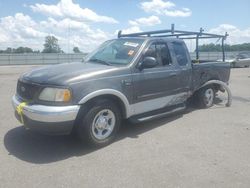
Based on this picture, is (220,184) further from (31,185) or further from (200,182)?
(31,185)

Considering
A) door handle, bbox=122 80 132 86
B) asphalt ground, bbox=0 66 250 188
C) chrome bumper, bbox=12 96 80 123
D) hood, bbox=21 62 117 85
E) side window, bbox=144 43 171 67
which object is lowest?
asphalt ground, bbox=0 66 250 188

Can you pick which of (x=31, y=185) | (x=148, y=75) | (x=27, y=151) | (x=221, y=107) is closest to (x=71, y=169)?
(x=31, y=185)

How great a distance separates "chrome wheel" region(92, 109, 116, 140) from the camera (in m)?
4.85

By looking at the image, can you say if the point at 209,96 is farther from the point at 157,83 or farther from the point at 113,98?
the point at 113,98

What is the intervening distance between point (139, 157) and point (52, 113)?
1501 millimetres

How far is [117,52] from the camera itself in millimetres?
5730

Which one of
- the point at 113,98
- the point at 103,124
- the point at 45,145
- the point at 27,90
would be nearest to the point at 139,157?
the point at 103,124

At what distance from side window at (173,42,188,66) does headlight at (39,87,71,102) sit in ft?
9.95

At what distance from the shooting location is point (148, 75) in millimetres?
5547

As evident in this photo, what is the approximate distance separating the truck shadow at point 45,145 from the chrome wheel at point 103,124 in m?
0.28

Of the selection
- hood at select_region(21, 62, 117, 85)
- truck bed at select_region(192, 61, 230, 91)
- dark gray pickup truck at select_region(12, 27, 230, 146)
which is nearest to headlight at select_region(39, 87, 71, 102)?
dark gray pickup truck at select_region(12, 27, 230, 146)

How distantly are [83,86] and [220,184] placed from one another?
2.41 m

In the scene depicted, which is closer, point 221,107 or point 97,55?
point 97,55

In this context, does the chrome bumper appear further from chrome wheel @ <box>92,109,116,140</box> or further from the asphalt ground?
the asphalt ground
